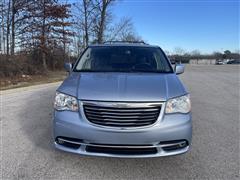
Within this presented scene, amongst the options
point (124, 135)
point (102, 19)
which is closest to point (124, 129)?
point (124, 135)

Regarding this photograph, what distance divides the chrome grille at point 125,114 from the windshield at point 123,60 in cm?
129

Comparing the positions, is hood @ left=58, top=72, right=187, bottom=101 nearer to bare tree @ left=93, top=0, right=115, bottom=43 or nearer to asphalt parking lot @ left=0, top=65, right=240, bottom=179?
asphalt parking lot @ left=0, top=65, right=240, bottom=179

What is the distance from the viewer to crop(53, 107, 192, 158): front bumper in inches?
114

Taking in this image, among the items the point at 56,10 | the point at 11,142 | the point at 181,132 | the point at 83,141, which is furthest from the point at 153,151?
the point at 56,10

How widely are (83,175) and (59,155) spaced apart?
70 cm

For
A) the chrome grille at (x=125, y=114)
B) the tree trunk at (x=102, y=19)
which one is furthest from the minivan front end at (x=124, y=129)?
the tree trunk at (x=102, y=19)

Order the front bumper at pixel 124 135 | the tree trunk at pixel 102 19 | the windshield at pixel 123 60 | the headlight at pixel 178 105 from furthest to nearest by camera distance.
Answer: the tree trunk at pixel 102 19
the windshield at pixel 123 60
the headlight at pixel 178 105
the front bumper at pixel 124 135

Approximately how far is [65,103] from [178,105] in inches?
56.2

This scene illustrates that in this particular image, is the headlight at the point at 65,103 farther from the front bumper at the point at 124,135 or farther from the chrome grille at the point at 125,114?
the chrome grille at the point at 125,114

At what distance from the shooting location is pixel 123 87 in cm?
318

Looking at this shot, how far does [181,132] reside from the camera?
3.02 meters

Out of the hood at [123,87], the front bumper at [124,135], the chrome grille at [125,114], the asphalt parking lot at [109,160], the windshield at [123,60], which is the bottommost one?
the asphalt parking lot at [109,160]

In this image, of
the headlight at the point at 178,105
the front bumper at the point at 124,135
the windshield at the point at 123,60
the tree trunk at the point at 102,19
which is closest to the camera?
the front bumper at the point at 124,135

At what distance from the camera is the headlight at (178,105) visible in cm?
305
